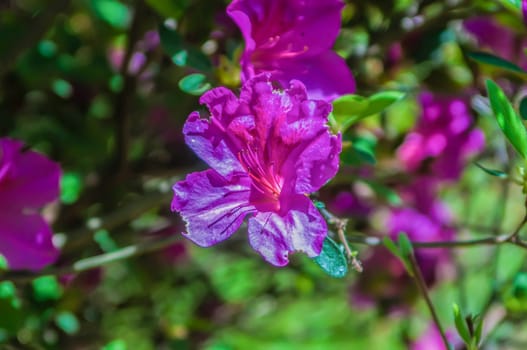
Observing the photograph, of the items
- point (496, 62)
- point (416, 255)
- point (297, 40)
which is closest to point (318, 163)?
point (297, 40)

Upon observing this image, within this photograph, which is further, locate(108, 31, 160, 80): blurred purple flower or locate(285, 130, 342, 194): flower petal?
locate(108, 31, 160, 80): blurred purple flower

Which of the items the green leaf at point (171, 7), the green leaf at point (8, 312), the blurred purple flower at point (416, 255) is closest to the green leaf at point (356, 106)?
the green leaf at point (171, 7)

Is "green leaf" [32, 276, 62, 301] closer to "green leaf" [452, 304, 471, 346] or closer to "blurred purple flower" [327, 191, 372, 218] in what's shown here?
"blurred purple flower" [327, 191, 372, 218]

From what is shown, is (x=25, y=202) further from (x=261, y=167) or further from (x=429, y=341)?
(x=429, y=341)

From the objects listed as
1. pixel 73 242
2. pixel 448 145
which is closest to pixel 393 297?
pixel 448 145

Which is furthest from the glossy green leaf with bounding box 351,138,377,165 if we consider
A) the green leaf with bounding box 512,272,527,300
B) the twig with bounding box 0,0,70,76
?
the twig with bounding box 0,0,70,76

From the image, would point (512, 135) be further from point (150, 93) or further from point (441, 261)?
point (441, 261)
